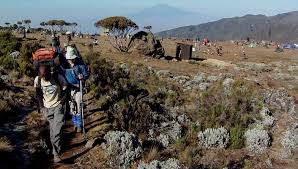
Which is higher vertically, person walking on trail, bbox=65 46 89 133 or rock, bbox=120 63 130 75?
person walking on trail, bbox=65 46 89 133

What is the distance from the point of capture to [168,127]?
15.8m

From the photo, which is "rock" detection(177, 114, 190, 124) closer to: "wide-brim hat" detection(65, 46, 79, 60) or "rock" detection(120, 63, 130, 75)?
"wide-brim hat" detection(65, 46, 79, 60)

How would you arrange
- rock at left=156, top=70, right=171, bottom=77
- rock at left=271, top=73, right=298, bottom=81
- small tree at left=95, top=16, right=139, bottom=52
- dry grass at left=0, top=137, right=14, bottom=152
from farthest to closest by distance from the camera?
small tree at left=95, top=16, right=139, bottom=52 < rock at left=271, top=73, right=298, bottom=81 < rock at left=156, top=70, right=171, bottom=77 < dry grass at left=0, top=137, right=14, bottom=152

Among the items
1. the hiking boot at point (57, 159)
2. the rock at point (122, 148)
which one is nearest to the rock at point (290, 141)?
the rock at point (122, 148)

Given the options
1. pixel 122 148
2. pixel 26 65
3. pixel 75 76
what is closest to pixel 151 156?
pixel 122 148

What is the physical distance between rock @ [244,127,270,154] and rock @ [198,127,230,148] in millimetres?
727

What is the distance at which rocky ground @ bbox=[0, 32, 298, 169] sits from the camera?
36.7 feet

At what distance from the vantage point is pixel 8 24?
268 ft

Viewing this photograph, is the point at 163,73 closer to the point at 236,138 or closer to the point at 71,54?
the point at 236,138

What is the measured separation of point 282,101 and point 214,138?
7506 millimetres

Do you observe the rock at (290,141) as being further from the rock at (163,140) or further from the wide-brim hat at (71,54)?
the wide-brim hat at (71,54)

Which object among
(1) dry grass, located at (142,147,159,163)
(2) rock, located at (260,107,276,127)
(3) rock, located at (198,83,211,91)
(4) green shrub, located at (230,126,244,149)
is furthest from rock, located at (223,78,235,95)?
(1) dry grass, located at (142,147,159,163)

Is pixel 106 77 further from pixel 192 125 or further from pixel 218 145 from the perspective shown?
pixel 218 145

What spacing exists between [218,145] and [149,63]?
737 inches
